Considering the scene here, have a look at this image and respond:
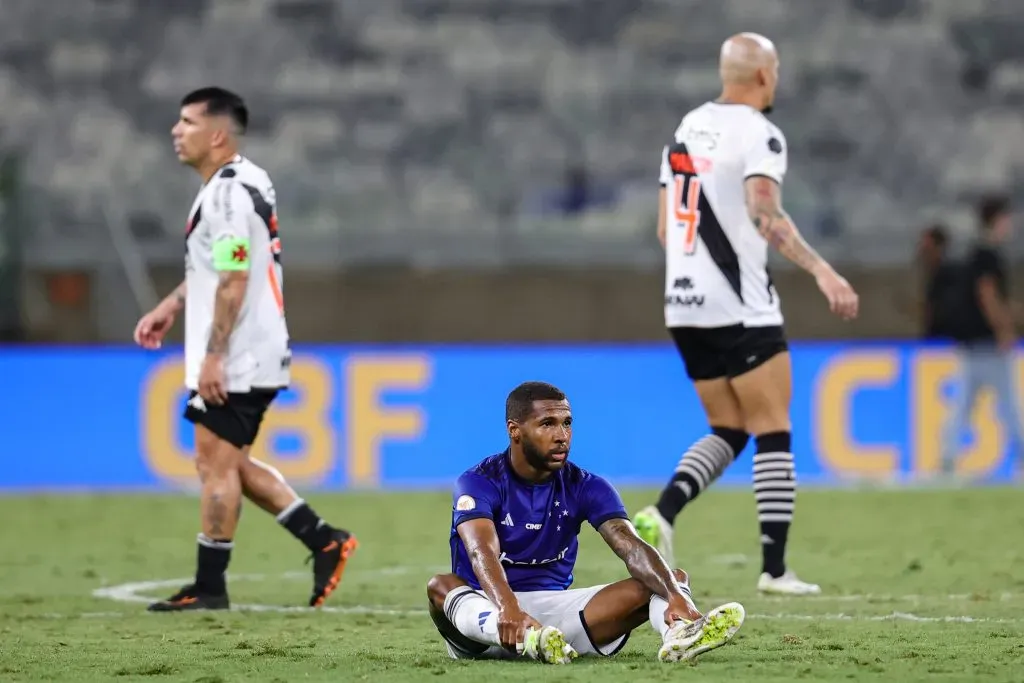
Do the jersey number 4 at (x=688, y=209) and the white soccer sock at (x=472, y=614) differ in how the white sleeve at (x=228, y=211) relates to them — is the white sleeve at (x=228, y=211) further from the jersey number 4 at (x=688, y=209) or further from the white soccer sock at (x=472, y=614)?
the white soccer sock at (x=472, y=614)

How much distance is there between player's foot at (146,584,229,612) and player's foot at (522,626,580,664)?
2324mm

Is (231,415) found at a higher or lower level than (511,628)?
higher

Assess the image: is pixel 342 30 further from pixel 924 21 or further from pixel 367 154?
pixel 924 21

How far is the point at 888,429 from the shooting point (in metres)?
13.9

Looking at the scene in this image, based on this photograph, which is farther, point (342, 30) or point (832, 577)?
point (342, 30)

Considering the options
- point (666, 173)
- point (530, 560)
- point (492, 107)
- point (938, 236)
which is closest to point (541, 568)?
point (530, 560)

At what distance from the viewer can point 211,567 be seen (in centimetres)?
696

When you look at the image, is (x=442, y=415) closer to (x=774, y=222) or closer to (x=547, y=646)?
(x=774, y=222)

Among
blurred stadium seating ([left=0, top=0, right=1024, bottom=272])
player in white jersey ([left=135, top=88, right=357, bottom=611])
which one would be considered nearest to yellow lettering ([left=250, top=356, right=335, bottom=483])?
blurred stadium seating ([left=0, top=0, right=1024, bottom=272])

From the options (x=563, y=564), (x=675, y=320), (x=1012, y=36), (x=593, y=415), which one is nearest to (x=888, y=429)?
(x=593, y=415)

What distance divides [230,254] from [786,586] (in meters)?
2.61

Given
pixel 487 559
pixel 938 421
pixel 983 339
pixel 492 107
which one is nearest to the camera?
pixel 487 559

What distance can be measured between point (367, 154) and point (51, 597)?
32.1ft

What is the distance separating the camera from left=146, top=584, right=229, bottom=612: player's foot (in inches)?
271
